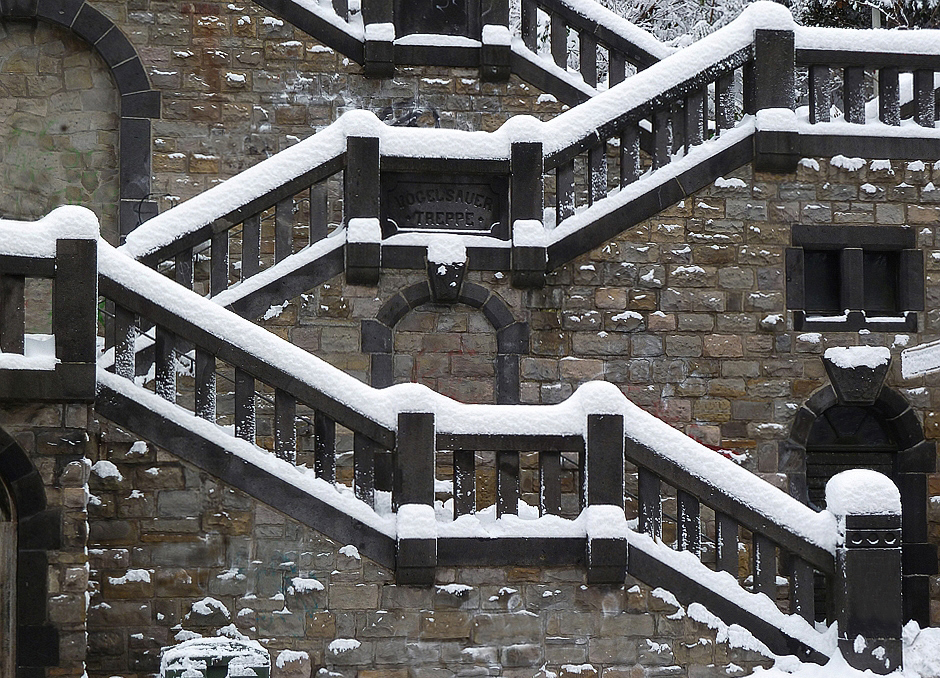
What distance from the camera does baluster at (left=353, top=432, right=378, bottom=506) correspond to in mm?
7801

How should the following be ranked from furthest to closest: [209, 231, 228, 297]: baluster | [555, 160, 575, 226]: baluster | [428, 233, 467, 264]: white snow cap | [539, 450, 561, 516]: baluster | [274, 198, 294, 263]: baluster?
1. [555, 160, 575, 226]: baluster
2. [428, 233, 467, 264]: white snow cap
3. [274, 198, 294, 263]: baluster
4. [209, 231, 228, 297]: baluster
5. [539, 450, 561, 516]: baluster

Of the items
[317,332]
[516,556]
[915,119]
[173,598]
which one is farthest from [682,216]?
[173,598]

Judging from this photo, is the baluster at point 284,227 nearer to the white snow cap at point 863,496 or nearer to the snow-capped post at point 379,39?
the snow-capped post at point 379,39

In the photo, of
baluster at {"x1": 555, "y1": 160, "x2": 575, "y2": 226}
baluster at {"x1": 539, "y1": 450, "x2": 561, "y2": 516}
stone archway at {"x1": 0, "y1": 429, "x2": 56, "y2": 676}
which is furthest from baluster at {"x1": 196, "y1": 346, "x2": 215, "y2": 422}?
baluster at {"x1": 555, "y1": 160, "x2": 575, "y2": 226}

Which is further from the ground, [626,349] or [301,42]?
[301,42]

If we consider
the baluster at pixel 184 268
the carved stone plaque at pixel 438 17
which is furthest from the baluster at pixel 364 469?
the carved stone plaque at pixel 438 17

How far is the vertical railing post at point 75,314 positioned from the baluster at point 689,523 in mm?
3772

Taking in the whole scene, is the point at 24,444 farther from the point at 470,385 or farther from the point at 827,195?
the point at 827,195

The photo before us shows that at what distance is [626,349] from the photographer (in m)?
10.7

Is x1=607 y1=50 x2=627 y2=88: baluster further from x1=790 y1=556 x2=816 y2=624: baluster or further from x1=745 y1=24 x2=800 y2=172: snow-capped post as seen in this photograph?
x1=790 y1=556 x2=816 y2=624: baluster

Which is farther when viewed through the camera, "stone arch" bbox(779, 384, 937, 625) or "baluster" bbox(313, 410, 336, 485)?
"stone arch" bbox(779, 384, 937, 625)

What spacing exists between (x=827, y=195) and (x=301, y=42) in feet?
17.1

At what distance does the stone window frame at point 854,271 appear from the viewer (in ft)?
35.9

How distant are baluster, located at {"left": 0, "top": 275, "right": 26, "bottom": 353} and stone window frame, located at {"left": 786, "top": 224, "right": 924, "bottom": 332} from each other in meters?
6.49
